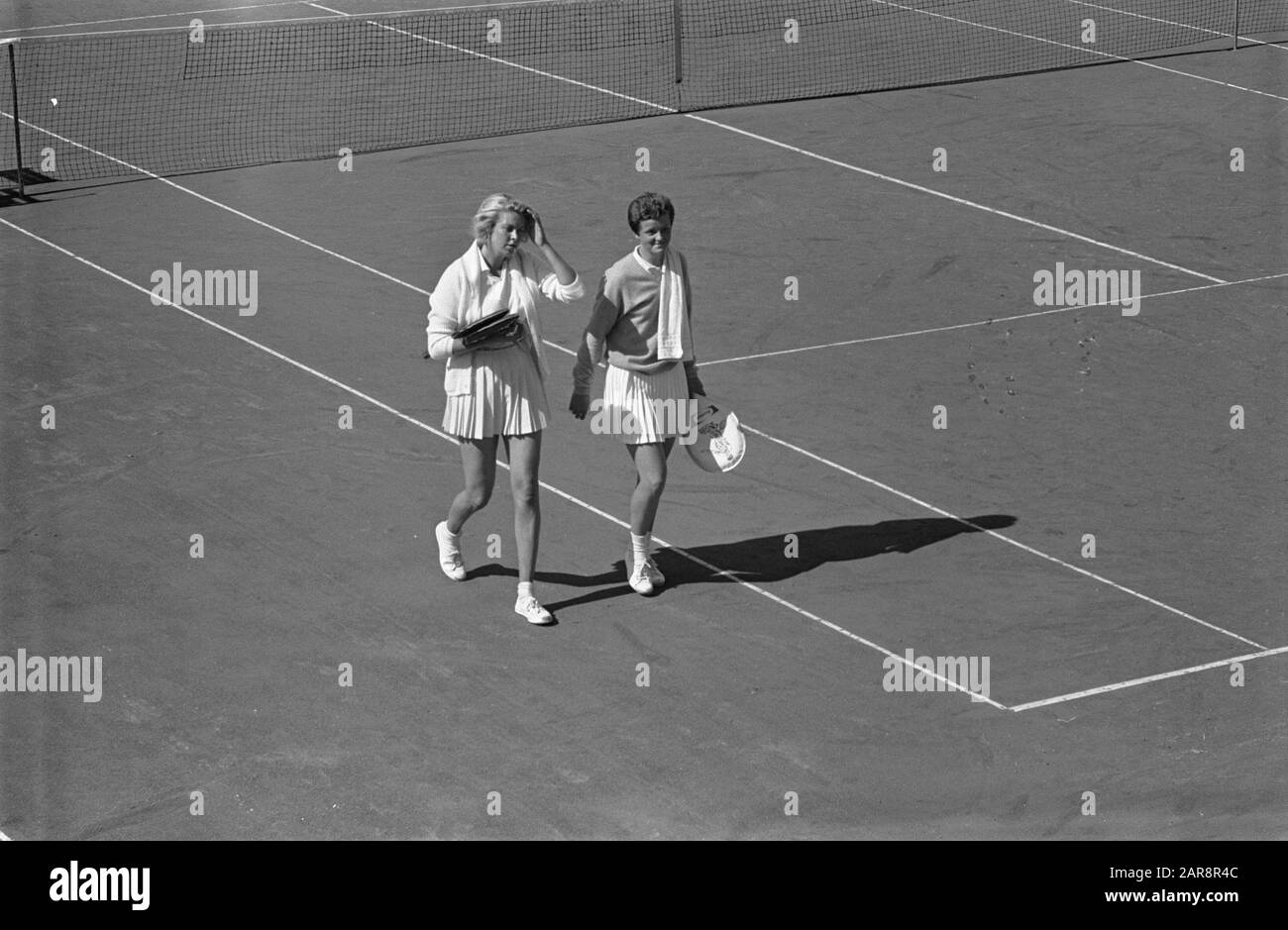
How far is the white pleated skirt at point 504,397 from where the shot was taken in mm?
9859

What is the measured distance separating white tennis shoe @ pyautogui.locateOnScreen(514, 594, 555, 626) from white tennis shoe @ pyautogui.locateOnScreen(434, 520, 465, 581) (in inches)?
22.0

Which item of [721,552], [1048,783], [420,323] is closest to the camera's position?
[1048,783]

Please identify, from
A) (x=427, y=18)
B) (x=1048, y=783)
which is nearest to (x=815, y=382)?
(x=1048, y=783)

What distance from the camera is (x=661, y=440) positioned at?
33.7ft

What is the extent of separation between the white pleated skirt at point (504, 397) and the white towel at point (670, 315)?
0.71 m

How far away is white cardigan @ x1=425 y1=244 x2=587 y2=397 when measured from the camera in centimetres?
977

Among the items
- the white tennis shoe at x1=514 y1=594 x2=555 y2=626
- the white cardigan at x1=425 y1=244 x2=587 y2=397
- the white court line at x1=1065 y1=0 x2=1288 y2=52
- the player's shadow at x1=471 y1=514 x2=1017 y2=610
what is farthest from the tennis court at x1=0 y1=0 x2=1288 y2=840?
the white court line at x1=1065 y1=0 x2=1288 y2=52

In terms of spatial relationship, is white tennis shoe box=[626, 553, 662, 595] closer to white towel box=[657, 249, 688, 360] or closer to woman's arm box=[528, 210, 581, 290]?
white towel box=[657, 249, 688, 360]

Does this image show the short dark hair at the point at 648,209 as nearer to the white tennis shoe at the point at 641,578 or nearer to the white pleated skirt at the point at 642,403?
the white pleated skirt at the point at 642,403

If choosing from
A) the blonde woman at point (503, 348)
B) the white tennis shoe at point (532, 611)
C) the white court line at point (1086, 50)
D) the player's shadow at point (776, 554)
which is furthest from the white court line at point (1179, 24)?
the white tennis shoe at point (532, 611)

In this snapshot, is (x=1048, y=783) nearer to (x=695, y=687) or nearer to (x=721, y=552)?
(x=695, y=687)

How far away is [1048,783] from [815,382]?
5507 millimetres

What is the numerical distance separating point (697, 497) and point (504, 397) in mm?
2305

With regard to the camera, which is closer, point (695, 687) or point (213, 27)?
point (695, 687)
